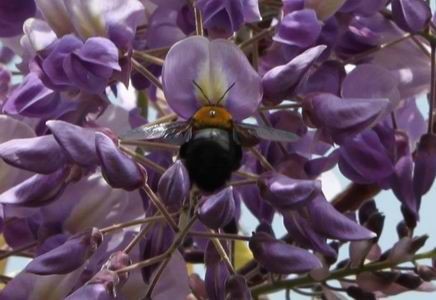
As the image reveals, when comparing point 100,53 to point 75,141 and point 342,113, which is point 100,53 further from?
point 342,113

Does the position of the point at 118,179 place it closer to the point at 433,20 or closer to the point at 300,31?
the point at 300,31

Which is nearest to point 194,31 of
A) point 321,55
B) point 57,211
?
point 321,55

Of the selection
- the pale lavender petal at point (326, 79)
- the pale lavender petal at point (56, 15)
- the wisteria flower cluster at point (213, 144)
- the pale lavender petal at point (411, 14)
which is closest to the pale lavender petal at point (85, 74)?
the wisteria flower cluster at point (213, 144)

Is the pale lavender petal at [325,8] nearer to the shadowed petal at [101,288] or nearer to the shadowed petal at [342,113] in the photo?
the shadowed petal at [342,113]

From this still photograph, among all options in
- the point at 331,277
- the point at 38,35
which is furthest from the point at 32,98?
the point at 331,277

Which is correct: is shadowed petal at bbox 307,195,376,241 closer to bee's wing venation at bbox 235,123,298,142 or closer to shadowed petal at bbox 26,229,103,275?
bee's wing venation at bbox 235,123,298,142

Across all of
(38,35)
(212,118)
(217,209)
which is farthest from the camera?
(38,35)

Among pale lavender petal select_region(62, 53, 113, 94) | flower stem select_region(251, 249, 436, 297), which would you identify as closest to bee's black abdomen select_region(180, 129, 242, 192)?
pale lavender petal select_region(62, 53, 113, 94)
